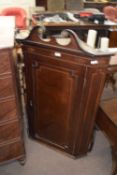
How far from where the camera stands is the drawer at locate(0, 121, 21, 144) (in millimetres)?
1332

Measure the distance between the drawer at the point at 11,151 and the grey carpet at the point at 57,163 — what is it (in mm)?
170

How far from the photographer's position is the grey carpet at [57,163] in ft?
5.25

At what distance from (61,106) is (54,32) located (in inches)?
52.8

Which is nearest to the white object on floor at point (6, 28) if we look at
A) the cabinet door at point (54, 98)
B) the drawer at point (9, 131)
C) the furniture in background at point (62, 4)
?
the cabinet door at point (54, 98)

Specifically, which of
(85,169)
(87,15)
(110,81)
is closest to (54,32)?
(87,15)

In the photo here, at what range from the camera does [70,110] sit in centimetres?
143

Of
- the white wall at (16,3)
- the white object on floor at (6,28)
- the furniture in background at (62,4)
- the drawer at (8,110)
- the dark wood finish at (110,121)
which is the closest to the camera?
the white object on floor at (6,28)

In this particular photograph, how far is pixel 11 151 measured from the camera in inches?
58.5

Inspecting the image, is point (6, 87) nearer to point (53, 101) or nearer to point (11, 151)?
point (53, 101)

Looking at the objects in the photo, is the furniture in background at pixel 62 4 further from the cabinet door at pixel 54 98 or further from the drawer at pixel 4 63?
the drawer at pixel 4 63

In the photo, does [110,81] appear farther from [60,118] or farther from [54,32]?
[60,118]

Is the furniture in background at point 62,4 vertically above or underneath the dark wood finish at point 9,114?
above

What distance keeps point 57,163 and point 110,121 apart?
2.18ft

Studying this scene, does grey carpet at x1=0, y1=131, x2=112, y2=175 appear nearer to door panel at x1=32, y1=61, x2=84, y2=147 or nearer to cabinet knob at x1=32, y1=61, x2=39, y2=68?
door panel at x1=32, y1=61, x2=84, y2=147
